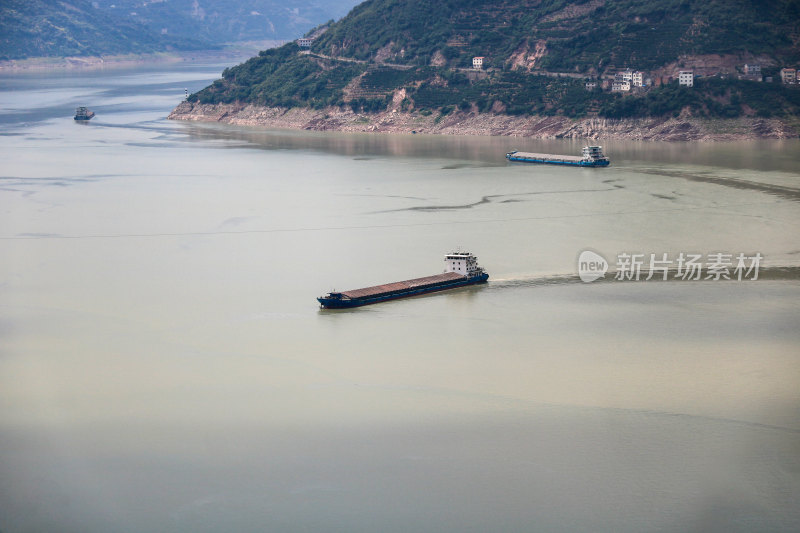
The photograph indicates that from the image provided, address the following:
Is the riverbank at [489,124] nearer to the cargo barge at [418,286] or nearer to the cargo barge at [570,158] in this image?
the cargo barge at [570,158]

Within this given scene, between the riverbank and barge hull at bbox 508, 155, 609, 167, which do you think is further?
the riverbank

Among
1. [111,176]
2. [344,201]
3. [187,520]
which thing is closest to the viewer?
Result: [187,520]

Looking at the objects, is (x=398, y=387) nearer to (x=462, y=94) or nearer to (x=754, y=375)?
(x=754, y=375)

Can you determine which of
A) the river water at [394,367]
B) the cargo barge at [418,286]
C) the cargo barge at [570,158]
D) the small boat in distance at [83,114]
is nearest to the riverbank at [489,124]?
the small boat in distance at [83,114]

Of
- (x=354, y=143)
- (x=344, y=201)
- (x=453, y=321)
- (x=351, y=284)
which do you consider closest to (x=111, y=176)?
(x=344, y=201)

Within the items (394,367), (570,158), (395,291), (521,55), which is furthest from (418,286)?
(521,55)

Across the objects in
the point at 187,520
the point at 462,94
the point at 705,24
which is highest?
the point at 705,24

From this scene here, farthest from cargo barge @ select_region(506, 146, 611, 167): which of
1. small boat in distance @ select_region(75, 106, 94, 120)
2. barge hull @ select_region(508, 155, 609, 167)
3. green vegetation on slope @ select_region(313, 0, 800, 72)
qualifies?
small boat in distance @ select_region(75, 106, 94, 120)

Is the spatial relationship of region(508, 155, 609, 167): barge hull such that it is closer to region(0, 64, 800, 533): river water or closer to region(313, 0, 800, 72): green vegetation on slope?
region(0, 64, 800, 533): river water
